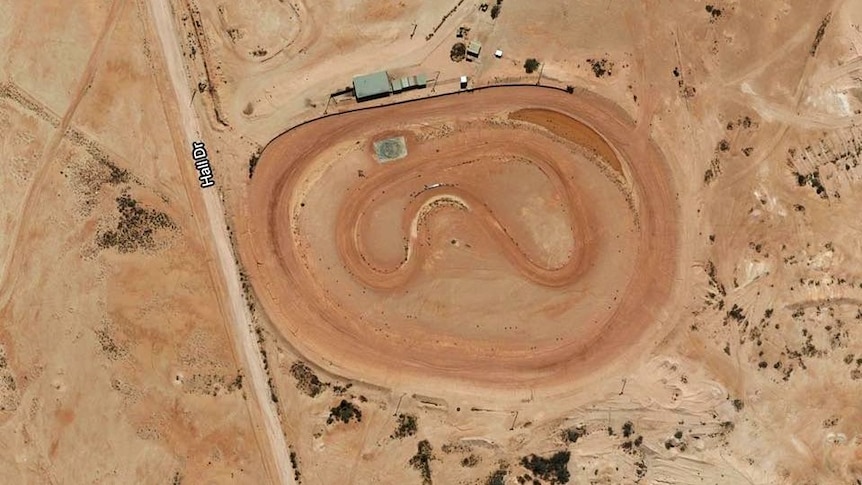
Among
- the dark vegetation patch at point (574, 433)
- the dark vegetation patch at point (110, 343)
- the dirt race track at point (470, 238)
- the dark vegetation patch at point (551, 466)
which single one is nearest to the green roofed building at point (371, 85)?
the dirt race track at point (470, 238)

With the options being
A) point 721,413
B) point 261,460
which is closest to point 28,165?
point 261,460

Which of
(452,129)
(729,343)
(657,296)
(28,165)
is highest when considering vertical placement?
(452,129)

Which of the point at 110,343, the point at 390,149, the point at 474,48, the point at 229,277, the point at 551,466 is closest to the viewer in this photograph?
the point at 110,343

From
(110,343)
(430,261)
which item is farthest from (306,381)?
(110,343)

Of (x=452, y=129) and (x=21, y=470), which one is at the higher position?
(x=452, y=129)

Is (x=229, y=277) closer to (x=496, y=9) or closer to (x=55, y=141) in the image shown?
(x=55, y=141)

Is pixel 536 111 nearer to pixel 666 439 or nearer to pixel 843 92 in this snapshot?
pixel 843 92

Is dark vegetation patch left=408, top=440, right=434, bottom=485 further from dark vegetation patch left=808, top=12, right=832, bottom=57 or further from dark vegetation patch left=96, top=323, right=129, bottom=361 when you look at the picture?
dark vegetation patch left=808, top=12, right=832, bottom=57
